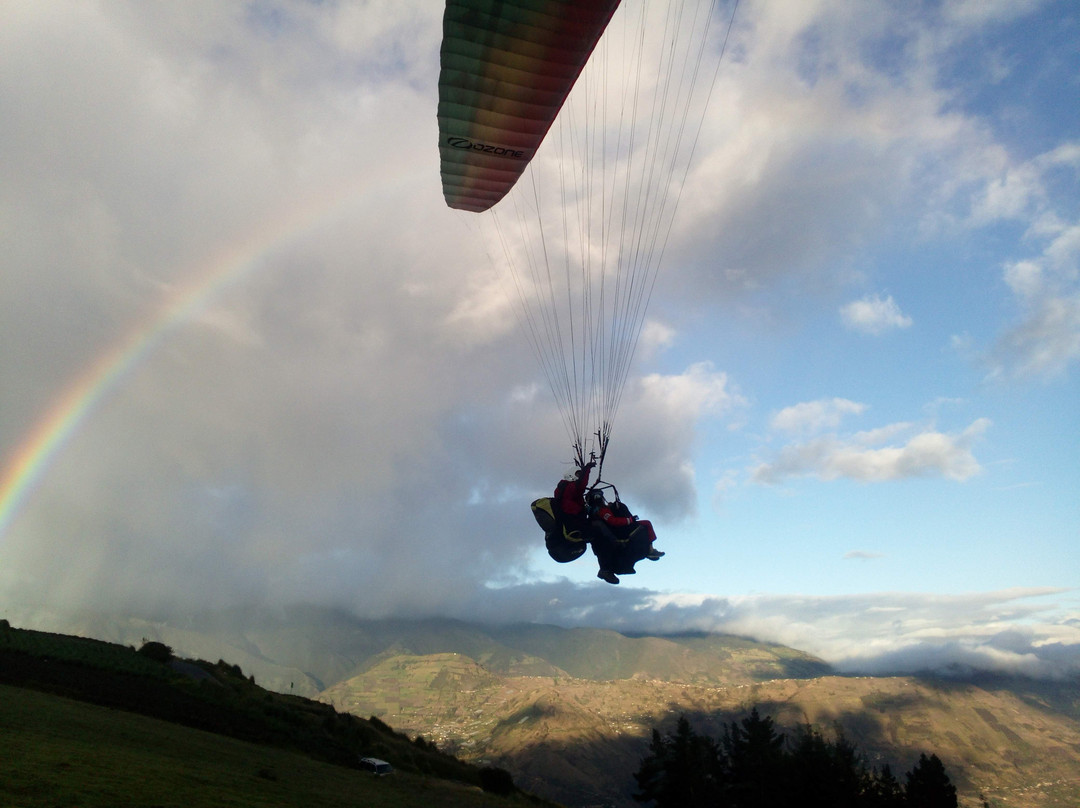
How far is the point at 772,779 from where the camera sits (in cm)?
4584

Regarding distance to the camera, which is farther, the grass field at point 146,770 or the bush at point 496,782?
the bush at point 496,782

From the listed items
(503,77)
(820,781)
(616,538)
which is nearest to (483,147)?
(503,77)

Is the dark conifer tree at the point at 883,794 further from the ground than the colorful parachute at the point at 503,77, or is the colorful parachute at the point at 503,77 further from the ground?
the colorful parachute at the point at 503,77

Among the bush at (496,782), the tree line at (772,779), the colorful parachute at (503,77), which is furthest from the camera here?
the tree line at (772,779)

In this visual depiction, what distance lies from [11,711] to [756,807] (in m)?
47.9

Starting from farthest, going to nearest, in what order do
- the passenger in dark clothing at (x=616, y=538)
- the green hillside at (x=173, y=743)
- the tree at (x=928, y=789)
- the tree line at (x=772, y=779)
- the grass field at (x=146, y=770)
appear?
the tree at (x=928, y=789) < the tree line at (x=772, y=779) < the passenger in dark clothing at (x=616, y=538) < the green hillside at (x=173, y=743) < the grass field at (x=146, y=770)

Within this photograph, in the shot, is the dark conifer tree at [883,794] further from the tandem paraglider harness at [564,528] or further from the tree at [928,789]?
the tandem paraglider harness at [564,528]

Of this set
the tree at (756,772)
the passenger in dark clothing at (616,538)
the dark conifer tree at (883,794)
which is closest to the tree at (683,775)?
the tree at (756,772)

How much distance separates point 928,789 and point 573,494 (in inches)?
2028

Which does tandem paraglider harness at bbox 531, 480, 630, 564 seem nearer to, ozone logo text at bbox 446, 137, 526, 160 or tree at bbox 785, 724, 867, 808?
ozone logo text at bbox 446, 137, 526, 160

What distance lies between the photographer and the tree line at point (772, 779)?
1705 inches

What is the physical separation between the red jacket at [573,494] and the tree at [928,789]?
4670 centimetres

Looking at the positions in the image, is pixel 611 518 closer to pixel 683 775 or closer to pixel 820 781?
pixel 820 781

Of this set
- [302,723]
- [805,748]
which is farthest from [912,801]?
[302,723]
